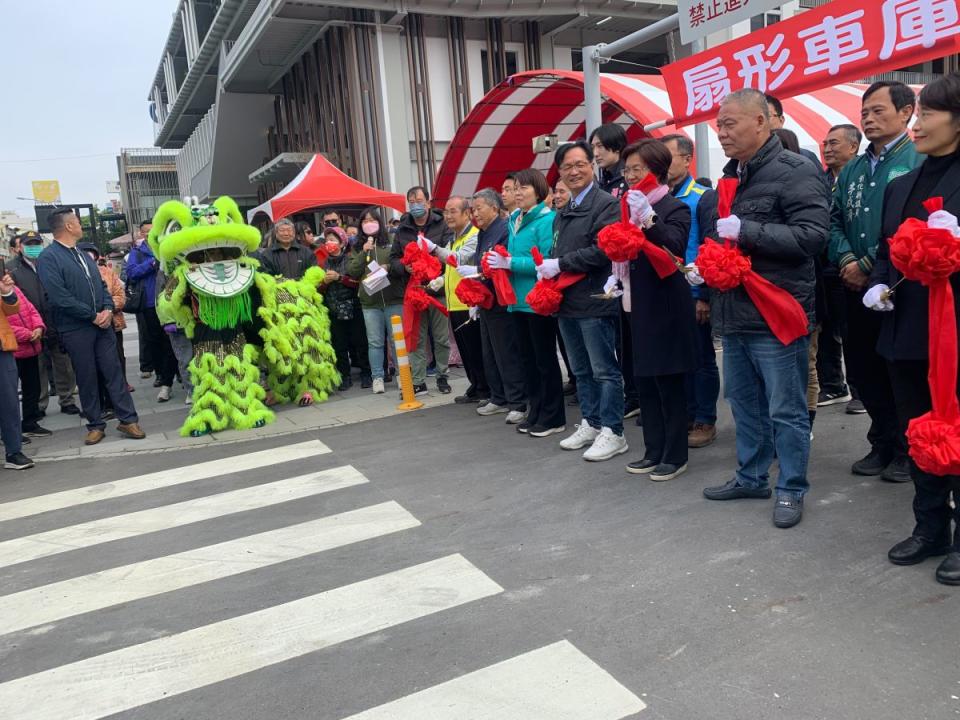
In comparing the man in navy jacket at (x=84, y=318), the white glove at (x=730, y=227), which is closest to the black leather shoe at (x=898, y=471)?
the white glove at (x=730, y=227)

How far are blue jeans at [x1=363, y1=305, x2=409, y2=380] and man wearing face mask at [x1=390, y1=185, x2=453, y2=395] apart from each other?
0.34 metres

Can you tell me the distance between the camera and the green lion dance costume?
6.91 m

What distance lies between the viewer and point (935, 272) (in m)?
2.99

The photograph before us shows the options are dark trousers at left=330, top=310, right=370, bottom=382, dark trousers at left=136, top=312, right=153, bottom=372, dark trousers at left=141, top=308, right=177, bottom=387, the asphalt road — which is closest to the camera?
the asphalt road

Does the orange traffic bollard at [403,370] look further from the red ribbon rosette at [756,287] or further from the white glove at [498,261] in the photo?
the red ribbon rosette at [756,287]

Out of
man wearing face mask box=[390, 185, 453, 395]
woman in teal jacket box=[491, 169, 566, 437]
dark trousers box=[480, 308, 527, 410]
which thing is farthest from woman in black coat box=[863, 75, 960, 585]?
man wearing face mask box=[390, 185, 453, 395]

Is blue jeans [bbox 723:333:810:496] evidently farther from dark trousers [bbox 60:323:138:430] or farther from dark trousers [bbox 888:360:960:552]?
dark trousers [bbox 60:323:138:430]

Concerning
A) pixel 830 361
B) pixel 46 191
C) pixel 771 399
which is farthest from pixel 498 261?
pixel 46 191

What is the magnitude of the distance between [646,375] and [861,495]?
1.33 metres

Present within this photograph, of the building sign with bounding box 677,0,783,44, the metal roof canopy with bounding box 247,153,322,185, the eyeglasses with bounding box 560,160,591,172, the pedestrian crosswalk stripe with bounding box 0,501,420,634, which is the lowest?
the pedestrian crosswalk stripe with bounding box 0,501,420,634

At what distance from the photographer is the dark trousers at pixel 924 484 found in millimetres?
3289

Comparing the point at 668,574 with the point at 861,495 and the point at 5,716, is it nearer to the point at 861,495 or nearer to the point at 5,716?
the point at 861,495

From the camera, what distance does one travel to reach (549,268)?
5188mm

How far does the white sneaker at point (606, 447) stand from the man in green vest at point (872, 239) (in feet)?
4.84
